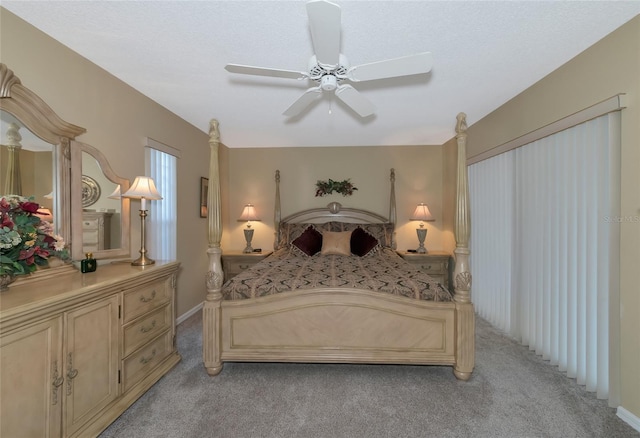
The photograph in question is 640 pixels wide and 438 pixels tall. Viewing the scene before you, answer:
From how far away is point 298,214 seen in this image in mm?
4594

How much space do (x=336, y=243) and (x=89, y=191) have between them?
2.75 m

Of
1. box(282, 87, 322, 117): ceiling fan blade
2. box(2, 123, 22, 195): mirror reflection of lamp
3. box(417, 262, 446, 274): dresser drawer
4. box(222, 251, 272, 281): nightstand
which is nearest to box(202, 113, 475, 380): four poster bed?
box(282, 87, 322, 117): ceiling fan blade

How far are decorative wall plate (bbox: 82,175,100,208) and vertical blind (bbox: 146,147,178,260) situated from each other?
705 millimetres

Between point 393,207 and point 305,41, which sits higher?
point 305,41

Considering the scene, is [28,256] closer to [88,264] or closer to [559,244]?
[88,264]

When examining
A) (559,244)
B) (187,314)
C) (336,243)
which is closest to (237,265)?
(187,314)

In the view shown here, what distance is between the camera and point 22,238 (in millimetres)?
1489

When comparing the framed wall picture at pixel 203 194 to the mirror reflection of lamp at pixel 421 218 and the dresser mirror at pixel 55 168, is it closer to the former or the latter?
the dresser mirror at pixel 55 168

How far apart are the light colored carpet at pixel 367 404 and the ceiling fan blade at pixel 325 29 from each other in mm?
2249

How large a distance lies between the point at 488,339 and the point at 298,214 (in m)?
3.10

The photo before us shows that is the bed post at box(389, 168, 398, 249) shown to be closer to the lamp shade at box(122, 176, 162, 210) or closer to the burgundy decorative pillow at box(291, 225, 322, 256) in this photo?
the burgundy decorative pillow at box(291, 225, 322, 256)

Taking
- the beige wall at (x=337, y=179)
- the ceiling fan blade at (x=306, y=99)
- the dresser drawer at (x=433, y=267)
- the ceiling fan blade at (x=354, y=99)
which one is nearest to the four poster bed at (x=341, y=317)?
the ceiling fan blade at (x=306, y=99)

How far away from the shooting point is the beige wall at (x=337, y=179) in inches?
182

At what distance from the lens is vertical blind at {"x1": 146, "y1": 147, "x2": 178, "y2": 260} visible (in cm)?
302
